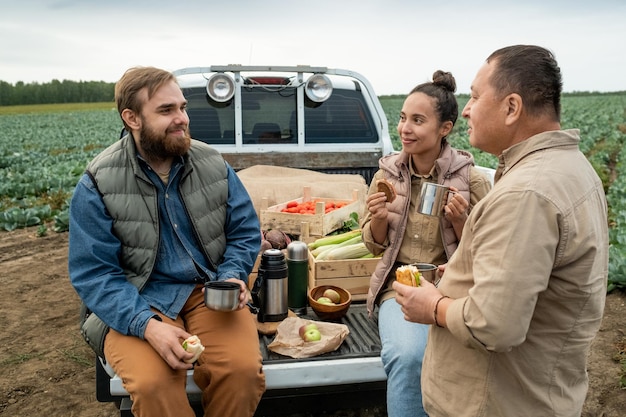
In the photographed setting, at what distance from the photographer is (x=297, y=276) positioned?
375 cm

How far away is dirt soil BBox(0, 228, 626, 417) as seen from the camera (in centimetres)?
402

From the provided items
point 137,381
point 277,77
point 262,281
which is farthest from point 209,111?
point 137,381

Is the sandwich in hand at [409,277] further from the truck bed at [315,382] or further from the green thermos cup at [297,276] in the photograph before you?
the green thermos cup at [297,276]

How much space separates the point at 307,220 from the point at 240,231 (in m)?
1.38

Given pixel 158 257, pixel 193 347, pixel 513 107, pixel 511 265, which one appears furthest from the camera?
pixel 158 257

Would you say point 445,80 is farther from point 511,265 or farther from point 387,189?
point 511,265

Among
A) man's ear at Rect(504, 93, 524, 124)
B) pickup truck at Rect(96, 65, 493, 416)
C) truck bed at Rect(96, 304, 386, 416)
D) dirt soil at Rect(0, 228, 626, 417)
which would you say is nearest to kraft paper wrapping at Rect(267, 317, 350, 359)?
truck bed at Rect(96, 304, 386, 416)

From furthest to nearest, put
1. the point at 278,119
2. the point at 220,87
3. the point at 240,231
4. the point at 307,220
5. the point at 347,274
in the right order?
1. the point at 278,119
2. the point at 220,87
3. the point at 307,220
4. the point at 347,274
5. the point at 240,231

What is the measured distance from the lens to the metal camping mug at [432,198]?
289cm

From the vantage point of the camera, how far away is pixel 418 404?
2.59 m

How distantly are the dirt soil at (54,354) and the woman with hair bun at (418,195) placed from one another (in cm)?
84

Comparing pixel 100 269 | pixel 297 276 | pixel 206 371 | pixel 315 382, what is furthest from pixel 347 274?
pixel 100 269

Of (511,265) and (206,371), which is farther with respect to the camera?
(206,371)

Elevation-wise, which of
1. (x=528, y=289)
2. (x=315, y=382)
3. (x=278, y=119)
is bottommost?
(x=315, y=382)
